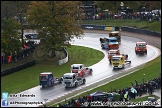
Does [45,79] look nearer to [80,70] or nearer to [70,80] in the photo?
[70,80]

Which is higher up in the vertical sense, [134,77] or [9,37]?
[9,37]

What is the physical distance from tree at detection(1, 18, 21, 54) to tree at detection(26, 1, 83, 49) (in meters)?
2.59

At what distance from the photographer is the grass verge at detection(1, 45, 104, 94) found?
53.3 m

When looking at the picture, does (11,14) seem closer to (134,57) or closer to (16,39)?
(16,39)

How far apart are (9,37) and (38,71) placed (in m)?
9.53

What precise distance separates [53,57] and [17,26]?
22.8 feet

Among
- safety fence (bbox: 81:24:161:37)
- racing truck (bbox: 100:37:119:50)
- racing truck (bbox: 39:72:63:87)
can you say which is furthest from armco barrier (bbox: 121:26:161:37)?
racing truck (bbox: 39:72:63:87)

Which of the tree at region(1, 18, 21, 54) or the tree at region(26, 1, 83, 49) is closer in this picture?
the tree at region(1, 18, 21, 54)

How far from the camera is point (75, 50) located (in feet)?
248

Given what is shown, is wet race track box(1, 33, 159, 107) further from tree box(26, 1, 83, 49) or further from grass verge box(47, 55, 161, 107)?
tree box(26, 1, 83, 49)

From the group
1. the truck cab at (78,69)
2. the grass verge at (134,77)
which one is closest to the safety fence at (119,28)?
the grass verge at (134,77)

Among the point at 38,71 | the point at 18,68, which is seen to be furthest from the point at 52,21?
the point at 18,68

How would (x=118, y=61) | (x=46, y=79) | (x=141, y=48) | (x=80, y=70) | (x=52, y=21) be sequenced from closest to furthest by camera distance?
1. (x=46, y=79)
2. (x=80, y=70)
3. (x=118, y=61)
4. (x=141, y=48)
5. (x=52, y=21)

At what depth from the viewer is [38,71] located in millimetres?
61250
